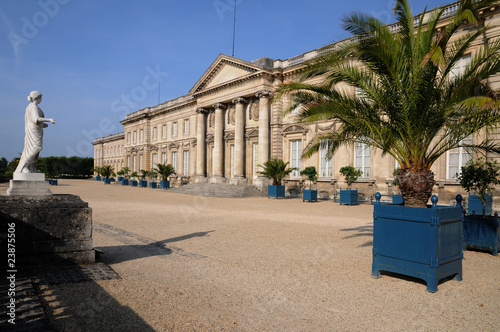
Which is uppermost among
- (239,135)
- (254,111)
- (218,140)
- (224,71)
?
(224,71)

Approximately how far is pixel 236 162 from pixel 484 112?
22959mm

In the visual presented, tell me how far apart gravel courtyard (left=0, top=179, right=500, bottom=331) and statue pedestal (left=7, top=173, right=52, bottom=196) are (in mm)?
1661

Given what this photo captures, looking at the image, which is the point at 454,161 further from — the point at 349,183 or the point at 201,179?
the point at 201,179

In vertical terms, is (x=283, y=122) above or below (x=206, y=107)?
below

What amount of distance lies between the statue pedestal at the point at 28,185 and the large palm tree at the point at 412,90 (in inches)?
189

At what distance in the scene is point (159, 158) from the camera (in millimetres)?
43469

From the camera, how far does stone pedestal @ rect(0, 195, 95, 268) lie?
5.44 metres

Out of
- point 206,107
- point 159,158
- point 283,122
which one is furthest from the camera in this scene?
point 159,158

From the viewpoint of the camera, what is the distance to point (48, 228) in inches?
224

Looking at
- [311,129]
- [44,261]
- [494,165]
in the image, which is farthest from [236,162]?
[44,261]

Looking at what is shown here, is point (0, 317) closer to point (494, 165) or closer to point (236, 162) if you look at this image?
point (494, 165)

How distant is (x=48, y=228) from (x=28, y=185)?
0.89 m

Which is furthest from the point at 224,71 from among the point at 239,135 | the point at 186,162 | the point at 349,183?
the point at 349,183

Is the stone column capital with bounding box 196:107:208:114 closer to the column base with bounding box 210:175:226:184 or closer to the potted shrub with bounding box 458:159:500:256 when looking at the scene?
the column base with bounding box 210:175:226:184
